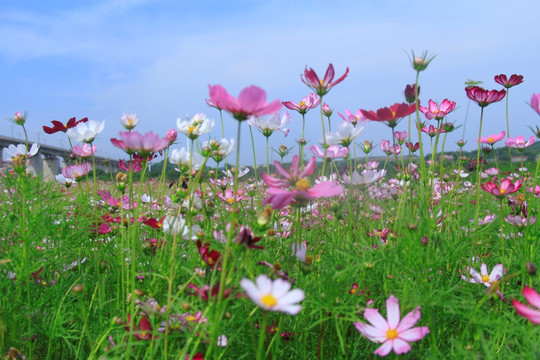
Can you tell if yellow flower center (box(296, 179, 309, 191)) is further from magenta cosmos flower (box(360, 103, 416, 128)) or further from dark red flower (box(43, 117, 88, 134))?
dark red flower (box(43, 117, 88, 134))

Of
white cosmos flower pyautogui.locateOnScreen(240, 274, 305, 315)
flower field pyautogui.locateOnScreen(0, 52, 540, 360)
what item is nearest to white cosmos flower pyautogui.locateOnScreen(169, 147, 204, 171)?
flower field pyautogui.locateOnScreen(0, 52, 540, 360)

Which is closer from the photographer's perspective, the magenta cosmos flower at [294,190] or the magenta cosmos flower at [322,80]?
the magenta cosmos flower at [294,190]

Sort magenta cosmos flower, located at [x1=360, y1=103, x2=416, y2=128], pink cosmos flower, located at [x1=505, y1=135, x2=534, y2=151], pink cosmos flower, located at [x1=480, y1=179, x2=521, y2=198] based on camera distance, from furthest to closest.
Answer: pink cosmos flower, located at [x1=505, y1=135, x2=534, y2=151], pink cosmos flower, located at [x1=480, y1=179, x2=521, y2=198], magenta cosmos flower, located at [x1=360, y1=103, x2=416, y2=128]

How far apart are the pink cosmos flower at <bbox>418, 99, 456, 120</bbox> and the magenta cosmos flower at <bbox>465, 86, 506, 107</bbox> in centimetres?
7

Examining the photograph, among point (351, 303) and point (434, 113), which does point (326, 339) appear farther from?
point (434, 113)

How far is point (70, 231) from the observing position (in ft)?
3.69

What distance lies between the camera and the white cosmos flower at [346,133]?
113cm

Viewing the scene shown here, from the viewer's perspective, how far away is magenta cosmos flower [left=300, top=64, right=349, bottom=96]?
3.64ft

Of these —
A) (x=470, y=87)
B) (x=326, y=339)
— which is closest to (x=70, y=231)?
(x=326, y=339)

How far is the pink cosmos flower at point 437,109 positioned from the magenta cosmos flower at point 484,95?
0.24 feet

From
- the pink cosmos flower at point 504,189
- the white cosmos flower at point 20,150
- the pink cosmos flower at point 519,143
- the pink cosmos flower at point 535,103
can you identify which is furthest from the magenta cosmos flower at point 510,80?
the white cosmos flower at point 20,150

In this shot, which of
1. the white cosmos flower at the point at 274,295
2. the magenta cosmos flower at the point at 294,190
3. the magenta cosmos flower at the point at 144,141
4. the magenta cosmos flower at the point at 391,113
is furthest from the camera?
the magenta cosmos flower at the point at 391,113

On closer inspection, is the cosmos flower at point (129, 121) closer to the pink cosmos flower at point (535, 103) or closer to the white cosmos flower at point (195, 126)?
the white cosmos flower at point (195, 126)

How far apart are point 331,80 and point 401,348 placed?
0.69 metres
